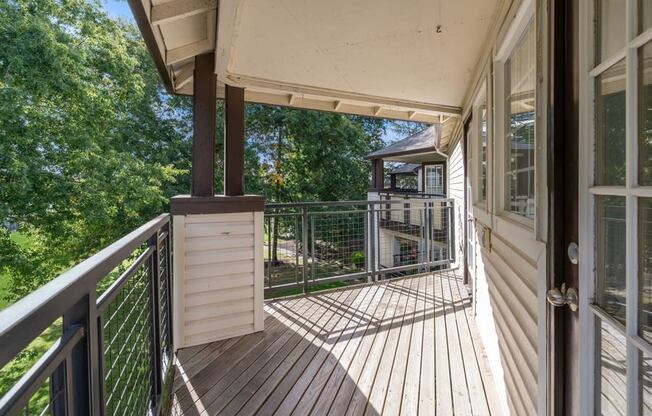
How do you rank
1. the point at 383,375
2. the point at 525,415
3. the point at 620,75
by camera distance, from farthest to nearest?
the point at 383,375, the point at 525,415, the point at 620,75

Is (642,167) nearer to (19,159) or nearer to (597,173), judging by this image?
(597,173)

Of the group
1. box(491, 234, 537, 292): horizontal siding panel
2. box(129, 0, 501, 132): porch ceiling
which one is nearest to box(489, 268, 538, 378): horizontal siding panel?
box(491, 234, 537, 292): horizontal siding panel

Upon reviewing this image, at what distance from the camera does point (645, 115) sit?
736 millimetres

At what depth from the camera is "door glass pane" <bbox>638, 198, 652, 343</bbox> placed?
0.72m

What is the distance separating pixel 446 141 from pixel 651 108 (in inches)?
217

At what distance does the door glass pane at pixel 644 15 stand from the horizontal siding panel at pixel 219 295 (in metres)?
2.71

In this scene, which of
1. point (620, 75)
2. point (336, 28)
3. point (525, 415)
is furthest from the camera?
point (336, 28)

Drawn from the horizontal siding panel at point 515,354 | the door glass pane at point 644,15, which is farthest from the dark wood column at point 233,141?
the door glass pane at point 644,15

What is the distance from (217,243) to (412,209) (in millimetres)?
3298

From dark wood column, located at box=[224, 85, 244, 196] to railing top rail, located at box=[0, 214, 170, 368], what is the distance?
191 cm

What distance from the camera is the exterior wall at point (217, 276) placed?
8.55 ft

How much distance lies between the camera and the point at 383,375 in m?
2.23

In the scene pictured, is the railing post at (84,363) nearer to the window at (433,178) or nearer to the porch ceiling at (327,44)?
the porch ceiling at (327,44)

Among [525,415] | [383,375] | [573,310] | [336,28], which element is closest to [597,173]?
[573,310]
